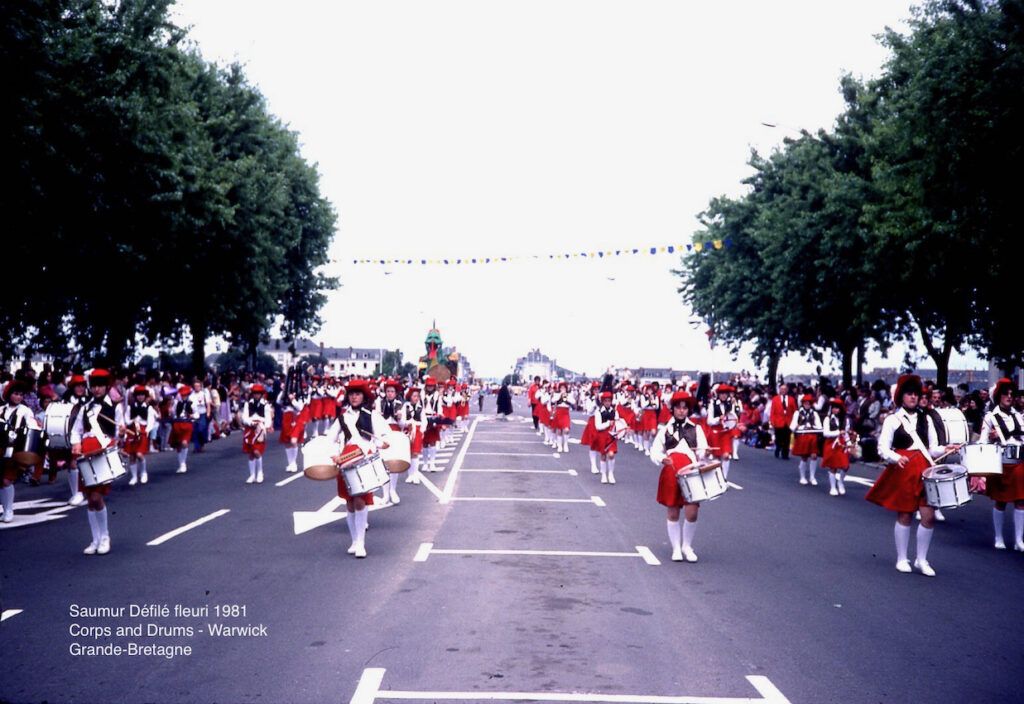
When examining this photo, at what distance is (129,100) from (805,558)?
15.8 m

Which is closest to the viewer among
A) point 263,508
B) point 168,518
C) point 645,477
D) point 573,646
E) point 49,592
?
point 573,646

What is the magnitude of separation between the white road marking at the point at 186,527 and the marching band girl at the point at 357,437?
2340 millimetres

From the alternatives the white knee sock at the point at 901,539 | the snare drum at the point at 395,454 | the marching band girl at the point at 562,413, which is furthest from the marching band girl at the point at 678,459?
the marching band girl at the point at 562,413

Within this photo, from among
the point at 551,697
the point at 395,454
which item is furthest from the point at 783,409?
the point at 551,697

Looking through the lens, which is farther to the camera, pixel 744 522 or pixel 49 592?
pixel 744 522

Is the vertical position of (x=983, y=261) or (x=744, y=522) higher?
(x=983, y=261)

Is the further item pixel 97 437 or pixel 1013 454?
pixel 1013 454

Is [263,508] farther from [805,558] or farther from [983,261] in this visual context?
[983,261]

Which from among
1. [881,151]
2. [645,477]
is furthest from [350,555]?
[881,151]

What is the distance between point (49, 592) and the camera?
358 inches

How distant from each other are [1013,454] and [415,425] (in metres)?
11.3

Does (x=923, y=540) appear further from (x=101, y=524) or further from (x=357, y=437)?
(x=101, y=524)

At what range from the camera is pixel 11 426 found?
14.4m

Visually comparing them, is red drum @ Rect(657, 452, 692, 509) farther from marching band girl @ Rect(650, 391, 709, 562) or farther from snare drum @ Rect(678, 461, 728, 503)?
snare drum @ Rect(678, 461, 728, 503)
